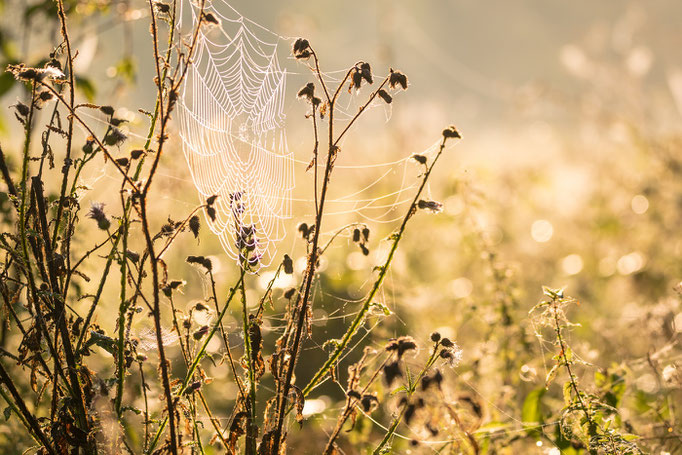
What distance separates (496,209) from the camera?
213 inches

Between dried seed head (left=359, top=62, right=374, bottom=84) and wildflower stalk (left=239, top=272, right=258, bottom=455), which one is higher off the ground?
dried seed head (left=359, top=62, right=374, bottom=84)

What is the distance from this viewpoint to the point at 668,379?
1.57 m

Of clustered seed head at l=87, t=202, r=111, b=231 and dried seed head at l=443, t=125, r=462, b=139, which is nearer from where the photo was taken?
clustered seed head at l=87, t=202, r=111, b=231

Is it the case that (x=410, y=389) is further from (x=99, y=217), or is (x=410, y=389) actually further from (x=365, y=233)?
(x=99, y=217)

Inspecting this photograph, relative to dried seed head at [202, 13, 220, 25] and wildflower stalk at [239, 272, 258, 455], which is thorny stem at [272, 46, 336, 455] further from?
dried seed head at [202, 13, 220, 25]

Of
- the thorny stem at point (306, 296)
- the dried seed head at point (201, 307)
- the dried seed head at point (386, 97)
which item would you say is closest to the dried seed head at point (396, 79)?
the dried seed head at point (386, 97)

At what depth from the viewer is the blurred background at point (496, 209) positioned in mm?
2264

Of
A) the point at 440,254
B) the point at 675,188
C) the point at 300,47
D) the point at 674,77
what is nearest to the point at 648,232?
the point at 675,188

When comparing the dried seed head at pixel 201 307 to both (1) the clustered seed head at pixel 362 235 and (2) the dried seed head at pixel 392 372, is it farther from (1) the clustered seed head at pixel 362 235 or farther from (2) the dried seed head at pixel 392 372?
(2) the dried seed head at pixel 392 372

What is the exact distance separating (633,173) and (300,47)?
432cm

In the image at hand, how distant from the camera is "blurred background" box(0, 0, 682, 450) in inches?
89.1

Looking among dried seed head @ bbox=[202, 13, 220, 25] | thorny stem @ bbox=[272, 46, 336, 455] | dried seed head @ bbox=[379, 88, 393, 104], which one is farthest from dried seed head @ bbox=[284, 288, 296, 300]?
dried seed head @ bbox=[202, 13, 220, 25]

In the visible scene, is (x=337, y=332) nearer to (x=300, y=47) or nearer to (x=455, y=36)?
(x=300, y=47)

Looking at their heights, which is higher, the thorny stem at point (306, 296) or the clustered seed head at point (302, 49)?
the clustered seed head at point (302, 49)
